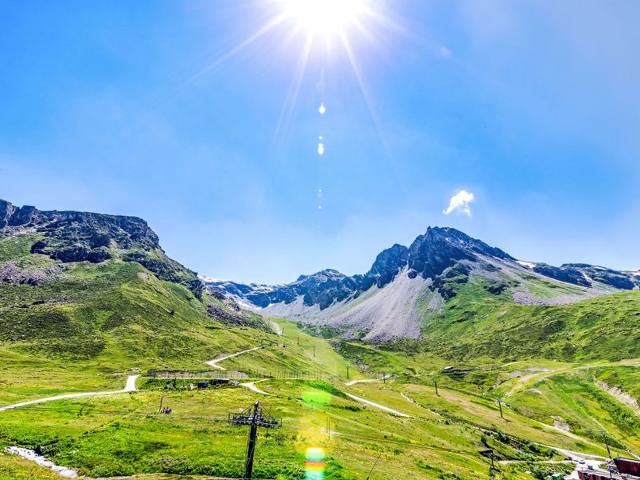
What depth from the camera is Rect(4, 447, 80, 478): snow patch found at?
45.7 m

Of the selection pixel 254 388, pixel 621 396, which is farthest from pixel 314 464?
pixel 621 396

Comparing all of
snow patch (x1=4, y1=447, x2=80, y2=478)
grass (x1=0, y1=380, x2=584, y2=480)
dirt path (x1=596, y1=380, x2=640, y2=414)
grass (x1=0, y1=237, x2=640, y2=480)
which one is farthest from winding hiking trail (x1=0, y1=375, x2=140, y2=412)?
dirt path (x1=596, y1=380, x2=640, y2=414)

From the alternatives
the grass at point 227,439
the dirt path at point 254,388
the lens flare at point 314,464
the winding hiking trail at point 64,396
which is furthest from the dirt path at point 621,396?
the winding hiking trail at point 64,396

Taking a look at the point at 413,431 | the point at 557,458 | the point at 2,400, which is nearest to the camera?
the point at 2,400

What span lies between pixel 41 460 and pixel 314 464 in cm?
3503

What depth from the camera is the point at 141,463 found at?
49344mm

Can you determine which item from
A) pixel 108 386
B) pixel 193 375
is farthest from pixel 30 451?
pixel 193 375

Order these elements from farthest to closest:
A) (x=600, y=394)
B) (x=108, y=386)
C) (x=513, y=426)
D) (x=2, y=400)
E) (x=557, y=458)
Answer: (x=600, y=394) < (x=513, y=426) < (x=108, y=386) < (x=557, y=458) < (x=2, y=400)

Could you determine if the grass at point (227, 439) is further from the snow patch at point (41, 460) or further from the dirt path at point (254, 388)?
the dirt path at point (254, 388)

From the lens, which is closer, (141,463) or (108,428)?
(141,463)

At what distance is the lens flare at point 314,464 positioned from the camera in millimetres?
48812

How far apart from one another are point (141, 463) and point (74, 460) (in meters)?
8.50

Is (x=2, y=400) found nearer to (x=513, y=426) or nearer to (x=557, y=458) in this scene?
(x=557, y=458)

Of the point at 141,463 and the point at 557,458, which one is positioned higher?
the point at 141,463
